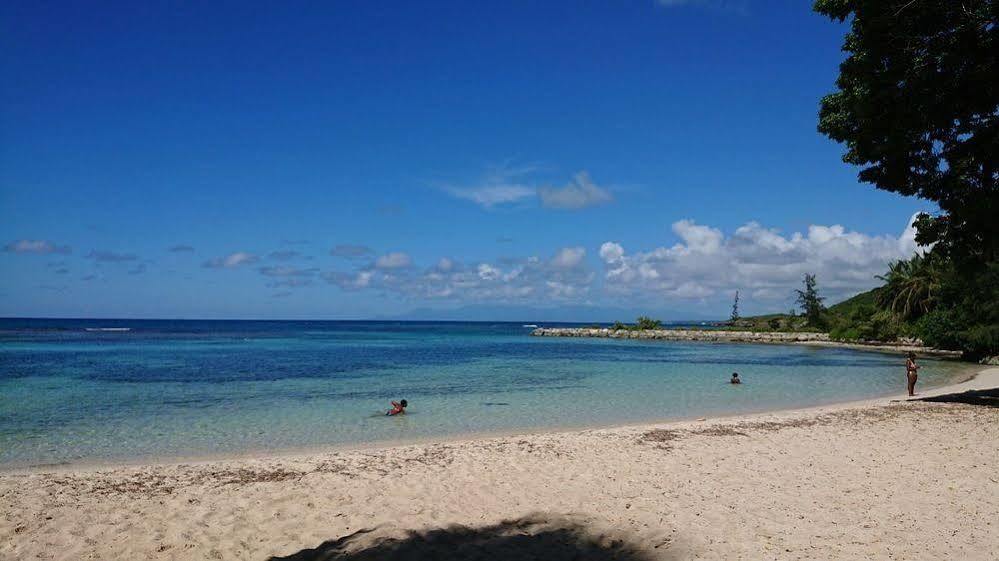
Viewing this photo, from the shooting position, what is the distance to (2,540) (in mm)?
7168

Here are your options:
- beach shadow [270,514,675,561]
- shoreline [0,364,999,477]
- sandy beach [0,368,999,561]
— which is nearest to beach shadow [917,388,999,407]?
shoreline [0,364,999,477]

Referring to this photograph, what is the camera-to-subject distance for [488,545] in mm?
6715

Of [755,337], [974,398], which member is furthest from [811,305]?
[974,398]

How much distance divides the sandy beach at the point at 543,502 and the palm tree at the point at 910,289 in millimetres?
59992

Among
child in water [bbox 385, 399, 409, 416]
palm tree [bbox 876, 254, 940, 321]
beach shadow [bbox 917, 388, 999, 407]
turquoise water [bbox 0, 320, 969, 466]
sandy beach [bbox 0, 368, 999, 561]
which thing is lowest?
turquoise water [bbox 0, 320, 969, 466]

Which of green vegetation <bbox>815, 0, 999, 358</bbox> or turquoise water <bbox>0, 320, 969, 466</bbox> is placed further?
turquoise water <bbox>0, 320, 969, 466</bbox>

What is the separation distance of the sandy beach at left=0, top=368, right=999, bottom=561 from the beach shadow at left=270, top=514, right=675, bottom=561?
0.03m

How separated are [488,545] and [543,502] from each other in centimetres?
187

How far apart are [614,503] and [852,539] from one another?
2.86 metres

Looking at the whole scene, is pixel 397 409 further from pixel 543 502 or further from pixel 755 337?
pixel 755 337

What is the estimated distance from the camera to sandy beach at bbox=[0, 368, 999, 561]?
22.0ft

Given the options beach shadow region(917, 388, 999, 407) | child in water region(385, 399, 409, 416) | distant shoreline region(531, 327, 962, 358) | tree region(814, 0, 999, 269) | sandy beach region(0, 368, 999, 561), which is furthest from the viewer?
distant shoreline region(531, 327, 962, 358)

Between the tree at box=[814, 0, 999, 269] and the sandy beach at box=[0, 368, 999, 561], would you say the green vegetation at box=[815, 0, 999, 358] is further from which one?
the sandy beach at box=[0, 368, 999, 561]

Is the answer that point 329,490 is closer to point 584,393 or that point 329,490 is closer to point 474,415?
point 474,415
